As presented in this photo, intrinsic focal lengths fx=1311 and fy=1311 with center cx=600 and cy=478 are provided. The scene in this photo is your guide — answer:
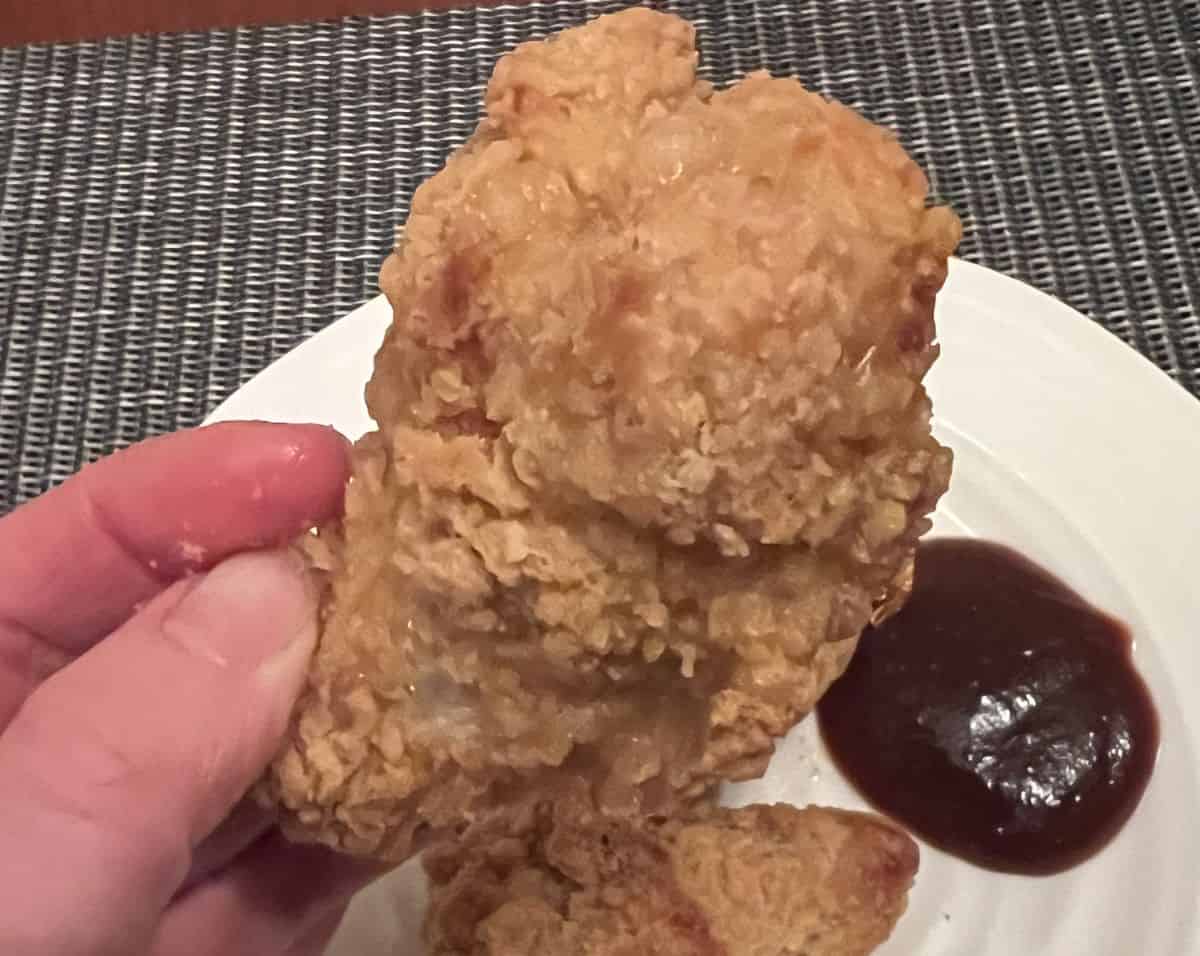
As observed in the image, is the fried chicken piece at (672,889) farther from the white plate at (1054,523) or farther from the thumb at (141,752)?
the thumb at (141,752)

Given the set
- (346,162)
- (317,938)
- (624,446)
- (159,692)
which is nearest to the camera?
(624,446)

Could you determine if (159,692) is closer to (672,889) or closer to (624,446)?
(624,446)

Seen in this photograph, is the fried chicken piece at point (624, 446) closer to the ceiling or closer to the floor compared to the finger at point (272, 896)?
closer to the ceiling

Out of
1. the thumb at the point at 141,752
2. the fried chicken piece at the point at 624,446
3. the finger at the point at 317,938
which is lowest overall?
the finger at the point at 317,938

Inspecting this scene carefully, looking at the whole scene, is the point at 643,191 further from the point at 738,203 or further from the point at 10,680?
the point at 10,680

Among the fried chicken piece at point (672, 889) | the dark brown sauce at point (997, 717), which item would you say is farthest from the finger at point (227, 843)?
the dark brown sauce at point (997, 717)

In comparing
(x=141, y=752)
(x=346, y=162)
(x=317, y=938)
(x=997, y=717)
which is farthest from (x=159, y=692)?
(x=346, y=162)

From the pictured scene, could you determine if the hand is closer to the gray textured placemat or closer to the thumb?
the thumb
